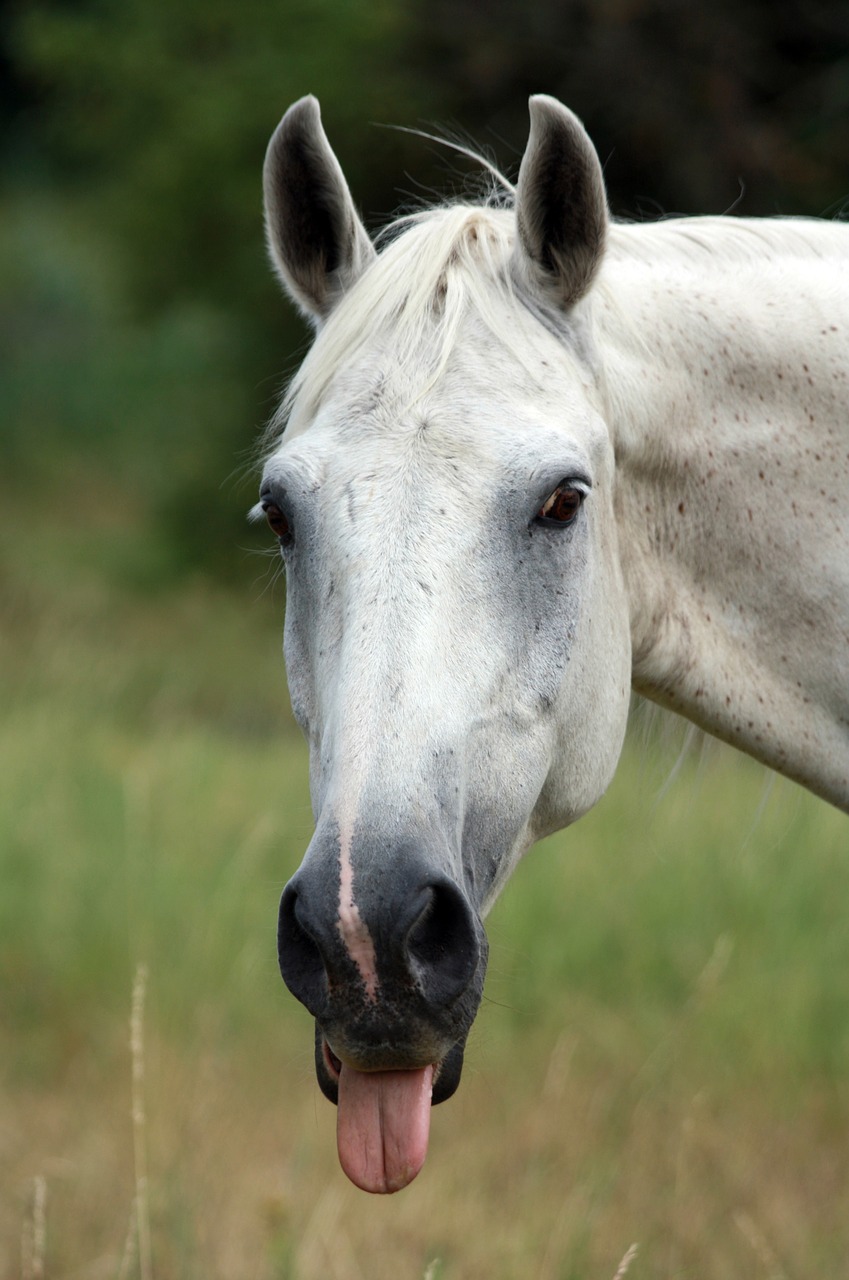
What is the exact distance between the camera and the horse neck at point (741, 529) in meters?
2.51

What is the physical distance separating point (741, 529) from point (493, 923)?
8.95 ft

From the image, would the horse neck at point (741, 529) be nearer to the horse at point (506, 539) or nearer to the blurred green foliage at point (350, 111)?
the horse at point (506, 539)

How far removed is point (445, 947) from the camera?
1856 mm

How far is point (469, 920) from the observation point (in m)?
1.84

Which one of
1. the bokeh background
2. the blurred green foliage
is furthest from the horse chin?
the blurred green foliage

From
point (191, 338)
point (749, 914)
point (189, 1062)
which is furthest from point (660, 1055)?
point (191, 338)

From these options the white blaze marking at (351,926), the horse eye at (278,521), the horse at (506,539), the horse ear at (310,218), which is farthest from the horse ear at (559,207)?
the white blaze marking at (351,926)

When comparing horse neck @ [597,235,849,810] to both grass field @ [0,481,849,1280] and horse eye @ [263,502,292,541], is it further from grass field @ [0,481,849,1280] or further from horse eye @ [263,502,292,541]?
horse eye @ [263,502,292,541]

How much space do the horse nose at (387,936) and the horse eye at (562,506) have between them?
2.18 ft

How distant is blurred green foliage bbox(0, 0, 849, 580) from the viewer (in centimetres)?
1169

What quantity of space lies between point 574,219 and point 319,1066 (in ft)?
5.08

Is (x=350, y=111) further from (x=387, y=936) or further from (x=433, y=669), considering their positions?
(x=387, y=936)

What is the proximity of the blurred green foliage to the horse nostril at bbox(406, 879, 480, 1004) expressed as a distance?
873cm

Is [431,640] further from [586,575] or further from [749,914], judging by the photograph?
[749,914]
